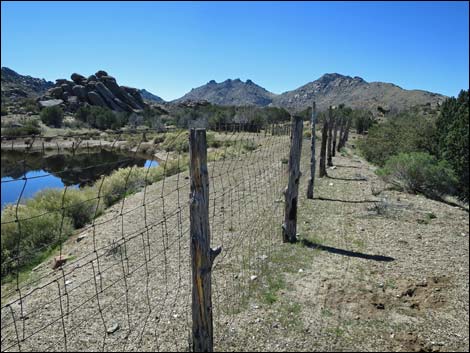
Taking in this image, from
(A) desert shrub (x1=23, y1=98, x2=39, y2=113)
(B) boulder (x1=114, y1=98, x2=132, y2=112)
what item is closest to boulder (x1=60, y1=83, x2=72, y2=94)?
(B) boulder (x1=114, y1=98, x2=132, y2=112)

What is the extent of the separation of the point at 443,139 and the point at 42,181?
24.3 m

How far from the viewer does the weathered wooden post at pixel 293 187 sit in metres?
7.54

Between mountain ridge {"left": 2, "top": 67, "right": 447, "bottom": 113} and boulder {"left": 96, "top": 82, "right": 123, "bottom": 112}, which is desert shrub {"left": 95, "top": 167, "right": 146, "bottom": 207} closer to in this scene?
boulder {"left": 96, "top": 82, "right": 123, "bottom": 112}

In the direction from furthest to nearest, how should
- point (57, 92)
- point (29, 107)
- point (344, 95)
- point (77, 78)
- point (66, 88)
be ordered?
point (344, 95)
point (77, 78)
point (66, 88)
point (57, 92)
point (29, 107)

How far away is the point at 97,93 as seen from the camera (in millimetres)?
73562

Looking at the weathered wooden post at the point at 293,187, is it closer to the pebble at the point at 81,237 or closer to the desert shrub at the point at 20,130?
the pebble at the point at 81,237

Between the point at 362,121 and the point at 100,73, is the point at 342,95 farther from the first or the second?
the point at 362,121

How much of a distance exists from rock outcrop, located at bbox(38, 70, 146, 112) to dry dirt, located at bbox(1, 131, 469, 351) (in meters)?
59.2

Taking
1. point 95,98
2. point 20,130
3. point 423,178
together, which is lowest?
point 423,178

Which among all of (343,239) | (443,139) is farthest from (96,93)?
(343,239)

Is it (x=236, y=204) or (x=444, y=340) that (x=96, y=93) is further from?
(x=444, y=340)

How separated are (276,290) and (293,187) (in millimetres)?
2635

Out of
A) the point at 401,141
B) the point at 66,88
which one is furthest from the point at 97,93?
the point at 401,141

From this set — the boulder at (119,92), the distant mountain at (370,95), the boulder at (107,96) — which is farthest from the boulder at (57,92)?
the distant mountain at (370,95)
